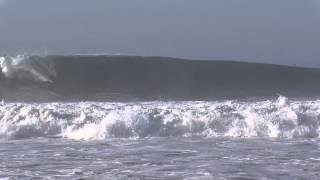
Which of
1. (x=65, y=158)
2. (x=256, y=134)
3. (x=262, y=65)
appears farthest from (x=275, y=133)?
(x=262, y=65)

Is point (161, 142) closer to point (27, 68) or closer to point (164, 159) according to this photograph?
point (164, 159)

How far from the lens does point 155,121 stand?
11188 millimetres

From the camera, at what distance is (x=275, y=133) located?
10.6m

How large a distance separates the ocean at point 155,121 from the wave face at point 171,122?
17 mm

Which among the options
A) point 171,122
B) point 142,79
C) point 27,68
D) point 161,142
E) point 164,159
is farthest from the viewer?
point 27,68

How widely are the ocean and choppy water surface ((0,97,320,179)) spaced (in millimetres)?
13

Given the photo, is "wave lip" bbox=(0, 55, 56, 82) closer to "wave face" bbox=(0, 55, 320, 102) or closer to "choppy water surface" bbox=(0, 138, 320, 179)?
"wave face" bbox=(0, 55, 320, 102)

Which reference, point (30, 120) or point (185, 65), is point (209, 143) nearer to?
point (30, 120)

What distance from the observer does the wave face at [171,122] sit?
10.8 m

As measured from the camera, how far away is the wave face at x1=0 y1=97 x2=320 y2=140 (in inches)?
425

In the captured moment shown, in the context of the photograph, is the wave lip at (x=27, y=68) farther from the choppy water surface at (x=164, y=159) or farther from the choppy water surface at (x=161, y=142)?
the choppy water surface at (x=164, y=159)

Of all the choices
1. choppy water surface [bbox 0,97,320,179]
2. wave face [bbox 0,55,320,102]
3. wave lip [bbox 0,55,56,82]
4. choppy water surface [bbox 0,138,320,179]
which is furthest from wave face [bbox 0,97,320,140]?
wave lip [bbox 0,55,56,82]

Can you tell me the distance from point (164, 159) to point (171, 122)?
3441 mm

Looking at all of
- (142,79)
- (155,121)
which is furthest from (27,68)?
(155,121)
